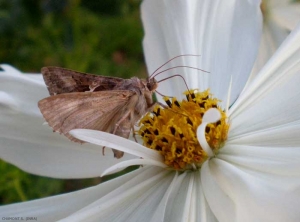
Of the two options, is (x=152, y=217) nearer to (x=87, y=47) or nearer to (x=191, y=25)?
(x=191, y=25)

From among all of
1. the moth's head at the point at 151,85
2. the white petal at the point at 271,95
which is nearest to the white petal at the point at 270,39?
the white petal at the point at 271,95

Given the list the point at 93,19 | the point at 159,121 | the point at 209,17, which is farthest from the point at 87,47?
the point at 159,121

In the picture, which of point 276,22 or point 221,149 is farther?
point 276,22

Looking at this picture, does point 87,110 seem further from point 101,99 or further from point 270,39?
point 270,39

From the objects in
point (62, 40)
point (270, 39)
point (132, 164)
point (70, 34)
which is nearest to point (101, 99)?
point (132, 164)

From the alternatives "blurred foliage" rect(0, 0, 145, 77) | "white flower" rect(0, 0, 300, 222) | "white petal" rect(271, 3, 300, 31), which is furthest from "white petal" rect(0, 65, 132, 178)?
"white petal" rect(271, 3, 300, 31)

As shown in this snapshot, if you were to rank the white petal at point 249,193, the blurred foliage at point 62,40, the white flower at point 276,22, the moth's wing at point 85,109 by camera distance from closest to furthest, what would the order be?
the white petal at point 249,193 → the moth's wing at point 85,109 → the blurred foliage at point 62,40 → the white flower at point 276,22

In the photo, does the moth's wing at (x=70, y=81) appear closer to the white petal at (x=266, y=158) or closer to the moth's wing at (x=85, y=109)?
the moth's wing at (x=85, y=109)
